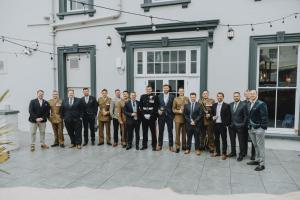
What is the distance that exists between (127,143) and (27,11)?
654 centimetres

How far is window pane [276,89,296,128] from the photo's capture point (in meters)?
7.88

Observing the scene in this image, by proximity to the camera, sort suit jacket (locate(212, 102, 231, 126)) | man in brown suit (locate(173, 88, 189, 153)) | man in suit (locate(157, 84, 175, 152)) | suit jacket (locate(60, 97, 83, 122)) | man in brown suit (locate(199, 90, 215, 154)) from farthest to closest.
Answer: suit jacket (locate(60, 97, 83, 122)), man in suit (locate(157, 84, 175, 152)), man in brown suit (locate(173, 88, 189, 153)), man in brown suit (locate(199, 90, 215, 154)), suit jacket (locate(212, 102, 231, 126))

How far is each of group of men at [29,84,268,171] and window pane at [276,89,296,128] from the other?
1.39 m

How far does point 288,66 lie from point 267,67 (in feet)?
1.77

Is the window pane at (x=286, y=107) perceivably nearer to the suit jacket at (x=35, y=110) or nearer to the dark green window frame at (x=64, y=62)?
the dark green window frame at (x=64, y=62)

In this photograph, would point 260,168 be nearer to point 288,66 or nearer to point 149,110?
point 149,110

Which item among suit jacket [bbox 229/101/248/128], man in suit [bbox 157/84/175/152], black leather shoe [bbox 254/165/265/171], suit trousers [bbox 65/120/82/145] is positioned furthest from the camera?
suit trousers [bbox 65/120/82/145]

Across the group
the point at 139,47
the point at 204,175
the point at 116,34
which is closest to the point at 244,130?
the point at 204,175

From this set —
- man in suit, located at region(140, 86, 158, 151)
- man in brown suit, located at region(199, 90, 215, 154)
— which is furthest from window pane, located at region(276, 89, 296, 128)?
man in suit, located at region(140, 86, 158, 151)

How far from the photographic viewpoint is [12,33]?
10938 millimetres

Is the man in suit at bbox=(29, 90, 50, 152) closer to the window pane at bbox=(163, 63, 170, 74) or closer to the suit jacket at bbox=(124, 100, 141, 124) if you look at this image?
the suit jacket at bbox=(124, 100, 141, 124)

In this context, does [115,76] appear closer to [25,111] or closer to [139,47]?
[139,47]

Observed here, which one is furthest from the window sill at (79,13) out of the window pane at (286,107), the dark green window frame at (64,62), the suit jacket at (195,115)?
the window pane at (286,107)

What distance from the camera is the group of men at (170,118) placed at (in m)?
6.80
